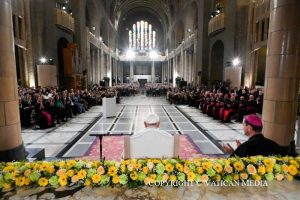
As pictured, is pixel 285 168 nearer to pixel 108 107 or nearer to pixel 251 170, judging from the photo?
pixel 251 170

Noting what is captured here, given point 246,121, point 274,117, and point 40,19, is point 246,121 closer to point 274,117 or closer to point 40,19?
point 274,117

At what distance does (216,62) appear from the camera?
805 inches

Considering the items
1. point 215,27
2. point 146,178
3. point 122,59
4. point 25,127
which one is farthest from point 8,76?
point 122,59

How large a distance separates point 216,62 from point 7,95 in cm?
1862

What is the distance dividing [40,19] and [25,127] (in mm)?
9644

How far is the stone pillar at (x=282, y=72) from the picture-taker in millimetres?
4977

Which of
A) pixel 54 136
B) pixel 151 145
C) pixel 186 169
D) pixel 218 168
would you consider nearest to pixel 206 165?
pixel 218 168

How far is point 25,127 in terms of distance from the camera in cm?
920

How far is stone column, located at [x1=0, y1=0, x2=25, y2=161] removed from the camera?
4391 mm

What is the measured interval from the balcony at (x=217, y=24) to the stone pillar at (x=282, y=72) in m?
12.3

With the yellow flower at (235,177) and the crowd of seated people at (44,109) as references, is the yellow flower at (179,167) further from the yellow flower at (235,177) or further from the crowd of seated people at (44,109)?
the crowd of seated people at (44,109)

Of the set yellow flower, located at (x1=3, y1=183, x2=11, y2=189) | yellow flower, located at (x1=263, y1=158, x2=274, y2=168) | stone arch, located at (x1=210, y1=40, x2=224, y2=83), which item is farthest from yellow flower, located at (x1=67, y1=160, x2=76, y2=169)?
stone arch, located at (x1=210, y1=40, x2=224, y2=83)

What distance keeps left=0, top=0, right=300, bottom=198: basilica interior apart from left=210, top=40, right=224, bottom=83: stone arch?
9cm

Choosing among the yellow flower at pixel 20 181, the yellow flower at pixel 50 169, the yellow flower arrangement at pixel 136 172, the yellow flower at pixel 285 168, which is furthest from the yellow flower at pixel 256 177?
the yellow flower at pixel 20 181
